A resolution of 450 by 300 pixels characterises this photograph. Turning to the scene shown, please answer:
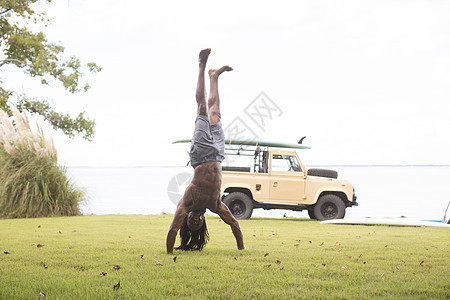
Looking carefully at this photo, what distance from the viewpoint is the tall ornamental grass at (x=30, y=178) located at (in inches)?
437

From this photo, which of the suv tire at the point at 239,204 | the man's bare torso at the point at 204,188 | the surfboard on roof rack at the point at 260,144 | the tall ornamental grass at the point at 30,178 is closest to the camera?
the man's bare torso at the point at 204,188

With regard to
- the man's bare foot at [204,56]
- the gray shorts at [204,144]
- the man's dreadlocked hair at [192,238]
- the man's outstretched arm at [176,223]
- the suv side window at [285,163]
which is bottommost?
the man's dreadlocked hair at [192,238]

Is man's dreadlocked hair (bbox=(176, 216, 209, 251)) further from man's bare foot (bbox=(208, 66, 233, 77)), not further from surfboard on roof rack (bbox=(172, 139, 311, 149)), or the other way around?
surfboard on roof rack (bbox=(172, 139, 311, 149))

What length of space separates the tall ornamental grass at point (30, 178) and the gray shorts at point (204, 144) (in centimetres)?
722

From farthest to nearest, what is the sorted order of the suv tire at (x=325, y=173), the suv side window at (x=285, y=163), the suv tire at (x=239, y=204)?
the suv tire at (x=325, y=173) → the suv side window at (x=285, y=163) → the suv tire at (x=239, y=204)

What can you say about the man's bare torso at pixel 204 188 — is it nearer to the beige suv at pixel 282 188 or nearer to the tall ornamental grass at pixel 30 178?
the beige suv at pixel 282 188

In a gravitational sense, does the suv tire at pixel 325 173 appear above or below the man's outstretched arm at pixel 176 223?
above

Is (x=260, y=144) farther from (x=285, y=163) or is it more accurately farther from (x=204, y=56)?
(x=204, y=56)

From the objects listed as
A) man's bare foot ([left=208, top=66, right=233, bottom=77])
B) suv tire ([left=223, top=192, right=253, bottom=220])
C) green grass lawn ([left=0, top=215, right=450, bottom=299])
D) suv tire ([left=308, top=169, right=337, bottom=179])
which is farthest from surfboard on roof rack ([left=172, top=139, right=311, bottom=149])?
man's bare foot ([left=208, top=66, right=233, bottom=77])

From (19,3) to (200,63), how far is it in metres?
12.2

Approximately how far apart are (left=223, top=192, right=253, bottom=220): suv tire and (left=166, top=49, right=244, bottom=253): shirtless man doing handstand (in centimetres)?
606

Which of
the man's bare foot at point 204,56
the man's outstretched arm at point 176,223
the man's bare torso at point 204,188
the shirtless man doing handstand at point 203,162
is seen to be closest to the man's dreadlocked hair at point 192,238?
the shirtless man doing handstand at point 203,162

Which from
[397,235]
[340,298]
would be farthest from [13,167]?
[340,298]

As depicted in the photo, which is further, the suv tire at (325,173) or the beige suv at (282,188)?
the suv tire at (325,173)
